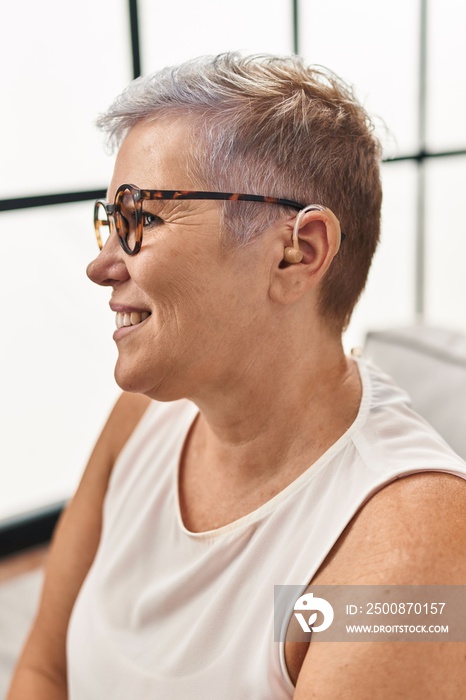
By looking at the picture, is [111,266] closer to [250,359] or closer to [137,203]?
[137,203]

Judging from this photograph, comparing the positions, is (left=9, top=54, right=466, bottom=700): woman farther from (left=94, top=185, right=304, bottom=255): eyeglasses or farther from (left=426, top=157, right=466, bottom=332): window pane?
(left=426, top=157, right=466, bottom=332): window pane

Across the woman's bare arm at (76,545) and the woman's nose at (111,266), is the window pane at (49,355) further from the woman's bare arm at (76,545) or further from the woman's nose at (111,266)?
the woman's nose at (111,266)

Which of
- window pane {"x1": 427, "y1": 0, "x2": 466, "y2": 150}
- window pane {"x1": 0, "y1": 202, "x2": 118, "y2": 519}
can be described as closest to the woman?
window pane {"x1": 0, "y1": 202, "x2": 118, "y2": 519}

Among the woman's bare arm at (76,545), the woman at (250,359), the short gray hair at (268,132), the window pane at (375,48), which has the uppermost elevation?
the window pane at (375,48)

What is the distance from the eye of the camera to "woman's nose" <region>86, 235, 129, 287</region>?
1.13 meters

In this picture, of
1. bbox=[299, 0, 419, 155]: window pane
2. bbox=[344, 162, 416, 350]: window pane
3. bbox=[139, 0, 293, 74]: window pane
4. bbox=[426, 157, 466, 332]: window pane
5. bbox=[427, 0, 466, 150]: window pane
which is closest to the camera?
bbox=[139, 0, 293, 74]: window pane

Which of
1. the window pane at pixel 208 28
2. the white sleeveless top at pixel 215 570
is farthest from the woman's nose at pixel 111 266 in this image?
the window pane at pixel 208 28

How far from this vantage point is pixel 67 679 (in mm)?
1382

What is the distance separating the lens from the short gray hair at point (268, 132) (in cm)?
106

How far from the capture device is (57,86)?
212 centimetres

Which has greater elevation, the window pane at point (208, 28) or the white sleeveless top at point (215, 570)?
the window pane at point (208, 28)

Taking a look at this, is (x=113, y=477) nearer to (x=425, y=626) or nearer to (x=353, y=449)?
(x=353, y=449)

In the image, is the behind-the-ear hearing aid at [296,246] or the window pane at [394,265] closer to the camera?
the behind-the-ear hearing aid at [296,246]

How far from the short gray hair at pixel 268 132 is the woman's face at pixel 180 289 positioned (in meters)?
0.03
